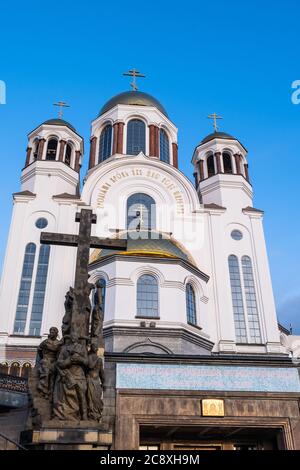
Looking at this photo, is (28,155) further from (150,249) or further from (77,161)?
(150,249)

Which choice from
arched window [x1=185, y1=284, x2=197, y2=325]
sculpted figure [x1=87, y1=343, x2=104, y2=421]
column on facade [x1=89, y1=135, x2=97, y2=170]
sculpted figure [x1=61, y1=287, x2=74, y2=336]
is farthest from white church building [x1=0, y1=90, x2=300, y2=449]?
sculpted figure [x1=61, y1=287, x2=74, y2=336]

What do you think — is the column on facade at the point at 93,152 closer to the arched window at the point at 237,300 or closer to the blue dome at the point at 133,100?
the blue dome at the point at 133,100

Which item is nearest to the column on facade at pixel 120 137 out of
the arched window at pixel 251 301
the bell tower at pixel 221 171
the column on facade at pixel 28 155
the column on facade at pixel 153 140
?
the column on facade at pixel 153 140

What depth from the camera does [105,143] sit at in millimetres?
32719

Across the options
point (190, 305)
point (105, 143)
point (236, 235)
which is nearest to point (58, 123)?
point (105, 143)

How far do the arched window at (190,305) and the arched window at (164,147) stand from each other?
13.2 metres

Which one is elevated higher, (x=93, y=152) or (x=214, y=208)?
(x=93, y=152)

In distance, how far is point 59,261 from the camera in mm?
24344

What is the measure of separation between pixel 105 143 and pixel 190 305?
1580cm

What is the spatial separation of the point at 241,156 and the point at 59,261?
15976 millimetres

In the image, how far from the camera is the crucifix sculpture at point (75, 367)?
8.52m

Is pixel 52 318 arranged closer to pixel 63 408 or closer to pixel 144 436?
pixel 144 436

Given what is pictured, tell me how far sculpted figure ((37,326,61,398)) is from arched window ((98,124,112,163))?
23.7 metres
